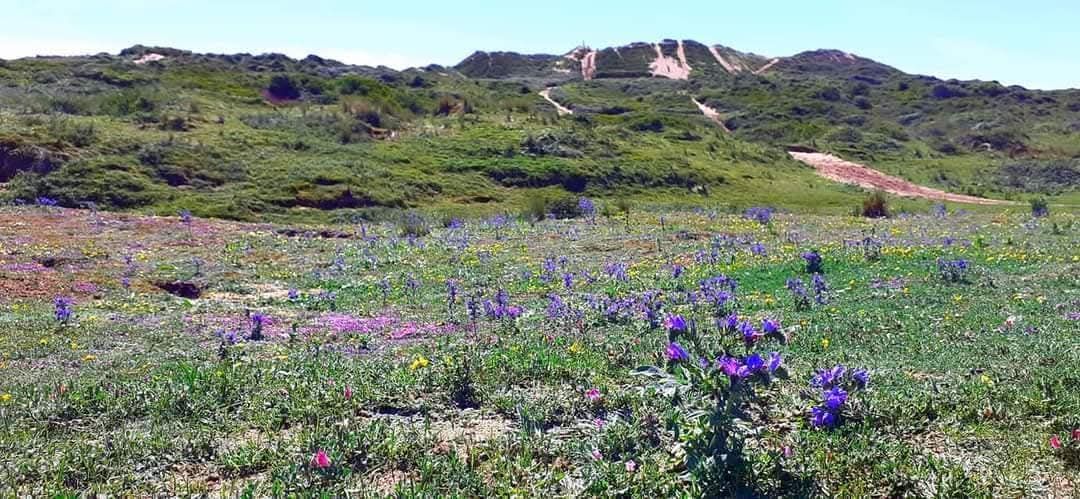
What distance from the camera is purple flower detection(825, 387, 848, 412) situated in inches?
229

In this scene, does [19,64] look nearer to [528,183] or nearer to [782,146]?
[528,183]

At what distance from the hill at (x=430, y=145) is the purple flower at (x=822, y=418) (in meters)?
29.9

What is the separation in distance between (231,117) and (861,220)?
127 feet

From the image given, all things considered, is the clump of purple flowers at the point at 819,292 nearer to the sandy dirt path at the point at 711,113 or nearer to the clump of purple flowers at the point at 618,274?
the clump of purple flowers at the point at 618,274

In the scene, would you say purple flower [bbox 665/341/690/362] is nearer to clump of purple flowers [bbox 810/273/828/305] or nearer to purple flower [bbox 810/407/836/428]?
purple flower [bbox 810/407/836/428]

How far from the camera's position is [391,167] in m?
42.8

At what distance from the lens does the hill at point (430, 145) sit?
3631 cm

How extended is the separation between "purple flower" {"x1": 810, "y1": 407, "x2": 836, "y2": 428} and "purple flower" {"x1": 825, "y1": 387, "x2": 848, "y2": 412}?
0.20ft

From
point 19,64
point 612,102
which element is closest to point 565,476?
point 19,64

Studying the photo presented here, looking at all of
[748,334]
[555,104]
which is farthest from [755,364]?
[555,104]

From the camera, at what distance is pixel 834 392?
591 cm

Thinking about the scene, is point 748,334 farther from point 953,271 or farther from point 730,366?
point 953,271

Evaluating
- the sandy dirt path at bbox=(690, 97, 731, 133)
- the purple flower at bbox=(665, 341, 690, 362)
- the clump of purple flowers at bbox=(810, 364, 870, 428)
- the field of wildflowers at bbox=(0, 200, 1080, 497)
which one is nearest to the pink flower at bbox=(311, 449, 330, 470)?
the field of wildflowers at bbox=(0, 200, 1080, 497)

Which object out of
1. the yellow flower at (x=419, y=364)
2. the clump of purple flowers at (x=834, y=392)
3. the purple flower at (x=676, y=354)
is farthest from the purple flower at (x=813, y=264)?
the purple flower at (x=676, y=354)
